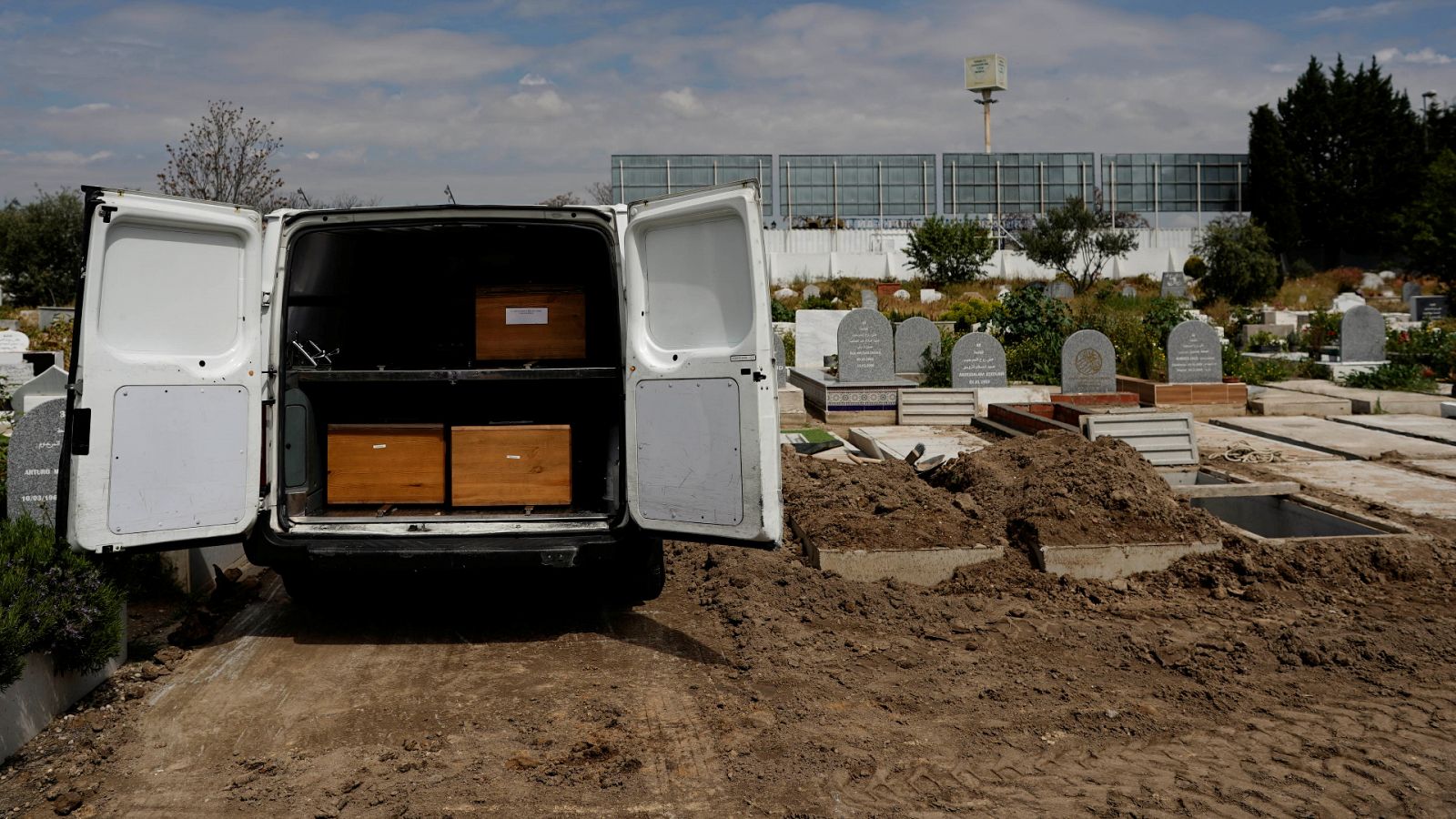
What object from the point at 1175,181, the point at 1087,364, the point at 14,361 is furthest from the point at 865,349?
the point at 1175,181

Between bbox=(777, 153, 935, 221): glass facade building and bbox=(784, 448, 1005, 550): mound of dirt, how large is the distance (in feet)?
194

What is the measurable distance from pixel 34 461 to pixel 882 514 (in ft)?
15.9

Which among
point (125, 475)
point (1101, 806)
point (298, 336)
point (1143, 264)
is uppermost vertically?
point (1143, 264)

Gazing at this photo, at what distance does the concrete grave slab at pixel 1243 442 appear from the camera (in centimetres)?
1085

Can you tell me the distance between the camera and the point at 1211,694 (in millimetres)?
4473

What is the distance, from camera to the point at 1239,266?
122ft

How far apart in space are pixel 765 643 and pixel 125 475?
2999 millimetres

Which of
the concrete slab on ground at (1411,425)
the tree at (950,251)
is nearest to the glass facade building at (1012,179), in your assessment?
the tree at (950,251)

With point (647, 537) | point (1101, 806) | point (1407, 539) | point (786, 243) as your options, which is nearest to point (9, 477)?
point (647, 537)

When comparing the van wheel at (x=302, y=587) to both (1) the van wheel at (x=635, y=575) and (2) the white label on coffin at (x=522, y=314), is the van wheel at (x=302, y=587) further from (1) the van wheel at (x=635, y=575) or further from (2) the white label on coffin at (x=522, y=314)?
(2) the white label on coffin at (x=522, y=314)

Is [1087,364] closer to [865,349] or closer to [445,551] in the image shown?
[865,349]

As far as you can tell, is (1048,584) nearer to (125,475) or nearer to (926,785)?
(926,785)

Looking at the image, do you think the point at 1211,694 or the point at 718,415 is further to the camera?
the point at 718,415

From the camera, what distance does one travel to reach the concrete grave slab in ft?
35.6
